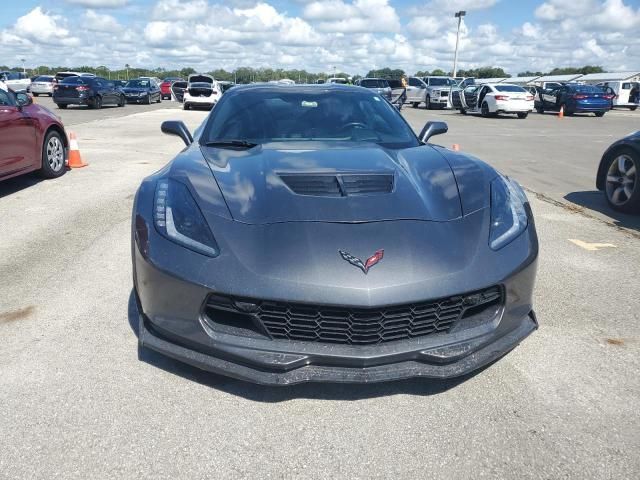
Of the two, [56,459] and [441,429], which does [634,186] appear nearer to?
[441,429]

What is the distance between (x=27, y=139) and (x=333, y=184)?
5.80m

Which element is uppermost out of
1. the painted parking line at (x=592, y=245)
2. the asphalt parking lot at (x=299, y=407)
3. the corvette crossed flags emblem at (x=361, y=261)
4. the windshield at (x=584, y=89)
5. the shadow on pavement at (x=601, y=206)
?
the windshield at (x=584, y=89)

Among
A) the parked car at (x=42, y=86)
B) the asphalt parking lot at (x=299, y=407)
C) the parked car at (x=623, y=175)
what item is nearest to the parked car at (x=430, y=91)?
the parked car at (x=42, y=86)

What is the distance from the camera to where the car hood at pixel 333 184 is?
8.18ft

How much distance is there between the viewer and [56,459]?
2086mm

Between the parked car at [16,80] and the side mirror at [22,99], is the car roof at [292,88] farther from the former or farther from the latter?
the parked car at [16,80]

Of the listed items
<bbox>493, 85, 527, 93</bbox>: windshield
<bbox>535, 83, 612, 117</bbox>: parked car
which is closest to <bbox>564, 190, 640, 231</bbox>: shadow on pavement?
<bbox>493, 85, 527, 93</bbox>: windshield

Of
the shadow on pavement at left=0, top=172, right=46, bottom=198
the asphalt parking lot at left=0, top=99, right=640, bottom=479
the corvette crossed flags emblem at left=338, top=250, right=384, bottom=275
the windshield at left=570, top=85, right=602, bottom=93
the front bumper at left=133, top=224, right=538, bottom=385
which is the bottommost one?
the asphalt parking lot at left=0, top=99, right=640, bottom=479

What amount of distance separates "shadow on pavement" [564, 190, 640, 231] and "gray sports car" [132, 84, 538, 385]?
3649mm

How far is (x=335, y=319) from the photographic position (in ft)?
7.20

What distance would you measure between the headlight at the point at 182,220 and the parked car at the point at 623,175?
17.3ft

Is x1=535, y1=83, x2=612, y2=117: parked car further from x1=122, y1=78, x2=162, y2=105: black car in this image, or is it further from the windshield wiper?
the windshield wiper

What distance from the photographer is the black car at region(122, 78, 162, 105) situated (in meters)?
32.1

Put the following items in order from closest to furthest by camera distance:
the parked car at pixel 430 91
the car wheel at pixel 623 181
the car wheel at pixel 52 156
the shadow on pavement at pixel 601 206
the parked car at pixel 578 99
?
the shadow on pavement at pixel 601 206 → the car wheel at pixel 623 181 → the car wheel at pixel 52 156 → the parked car at pixel 578 99 → the parked car at pixel 430 91
